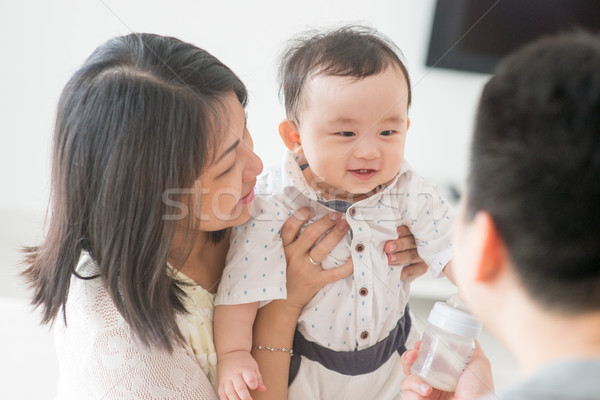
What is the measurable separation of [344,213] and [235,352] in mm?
383

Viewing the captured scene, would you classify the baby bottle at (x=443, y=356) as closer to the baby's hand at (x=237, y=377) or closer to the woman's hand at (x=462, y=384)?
the woman's hand at (x=462, y=384)

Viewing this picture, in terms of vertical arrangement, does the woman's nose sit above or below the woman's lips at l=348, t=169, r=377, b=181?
above

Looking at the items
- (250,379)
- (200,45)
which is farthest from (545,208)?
(200,45)

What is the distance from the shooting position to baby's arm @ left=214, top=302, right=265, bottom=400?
3.42 feet

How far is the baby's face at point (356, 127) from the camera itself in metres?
1.13

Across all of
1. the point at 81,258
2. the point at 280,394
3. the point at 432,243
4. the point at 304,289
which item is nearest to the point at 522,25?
the point at 432,243

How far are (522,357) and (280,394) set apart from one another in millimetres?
708

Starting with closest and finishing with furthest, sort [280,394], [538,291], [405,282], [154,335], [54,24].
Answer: [538,291] → [154,335] → [280,394] → [405,282] → [54,24]

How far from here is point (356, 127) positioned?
1147mm

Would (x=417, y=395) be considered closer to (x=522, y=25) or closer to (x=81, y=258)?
(x=81, y=258)

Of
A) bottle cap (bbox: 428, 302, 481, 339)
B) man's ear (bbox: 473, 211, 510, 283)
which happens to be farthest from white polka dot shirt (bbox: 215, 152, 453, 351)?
man's ear (bbox: 473, 211, 510, 283)

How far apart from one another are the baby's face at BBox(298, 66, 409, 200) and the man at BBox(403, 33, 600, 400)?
590 millimetres

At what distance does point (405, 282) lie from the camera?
4.28 ft

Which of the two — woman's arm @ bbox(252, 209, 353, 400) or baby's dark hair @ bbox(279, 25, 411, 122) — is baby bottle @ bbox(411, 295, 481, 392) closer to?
woman's arm @ bbox(252, 209, 353, 400)
